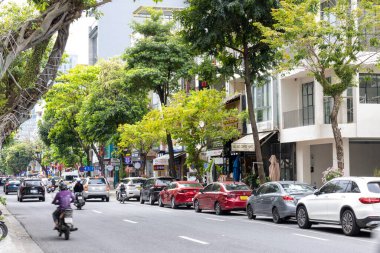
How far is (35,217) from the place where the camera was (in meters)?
25.2

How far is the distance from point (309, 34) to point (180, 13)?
693 cm

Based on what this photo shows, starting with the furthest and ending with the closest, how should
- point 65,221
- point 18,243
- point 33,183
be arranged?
point 33,183, point 65,221, point 18,243

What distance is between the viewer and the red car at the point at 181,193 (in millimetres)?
31109

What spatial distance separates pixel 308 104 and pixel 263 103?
401 cm

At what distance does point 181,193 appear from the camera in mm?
31141

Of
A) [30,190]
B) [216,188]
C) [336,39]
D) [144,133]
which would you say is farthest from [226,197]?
[30,190]

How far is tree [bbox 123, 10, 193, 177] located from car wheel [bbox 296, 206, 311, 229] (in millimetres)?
19644

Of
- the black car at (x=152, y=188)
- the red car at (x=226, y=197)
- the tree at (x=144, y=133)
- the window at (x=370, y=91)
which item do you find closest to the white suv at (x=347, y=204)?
the red car at (x=226, y=197)

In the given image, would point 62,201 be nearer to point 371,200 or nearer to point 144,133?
point 371,200

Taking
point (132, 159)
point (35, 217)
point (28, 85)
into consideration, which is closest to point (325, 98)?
point (35, 217)

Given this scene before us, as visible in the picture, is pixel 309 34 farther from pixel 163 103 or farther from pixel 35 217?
pixel 163 103

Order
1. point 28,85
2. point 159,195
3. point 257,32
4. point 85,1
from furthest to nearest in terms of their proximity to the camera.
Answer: point 159,195 < point 257,32 < point 28,85 < point 85,1

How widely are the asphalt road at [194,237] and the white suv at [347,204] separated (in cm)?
40

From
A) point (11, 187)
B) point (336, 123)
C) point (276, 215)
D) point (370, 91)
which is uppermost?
point (370, 91)
